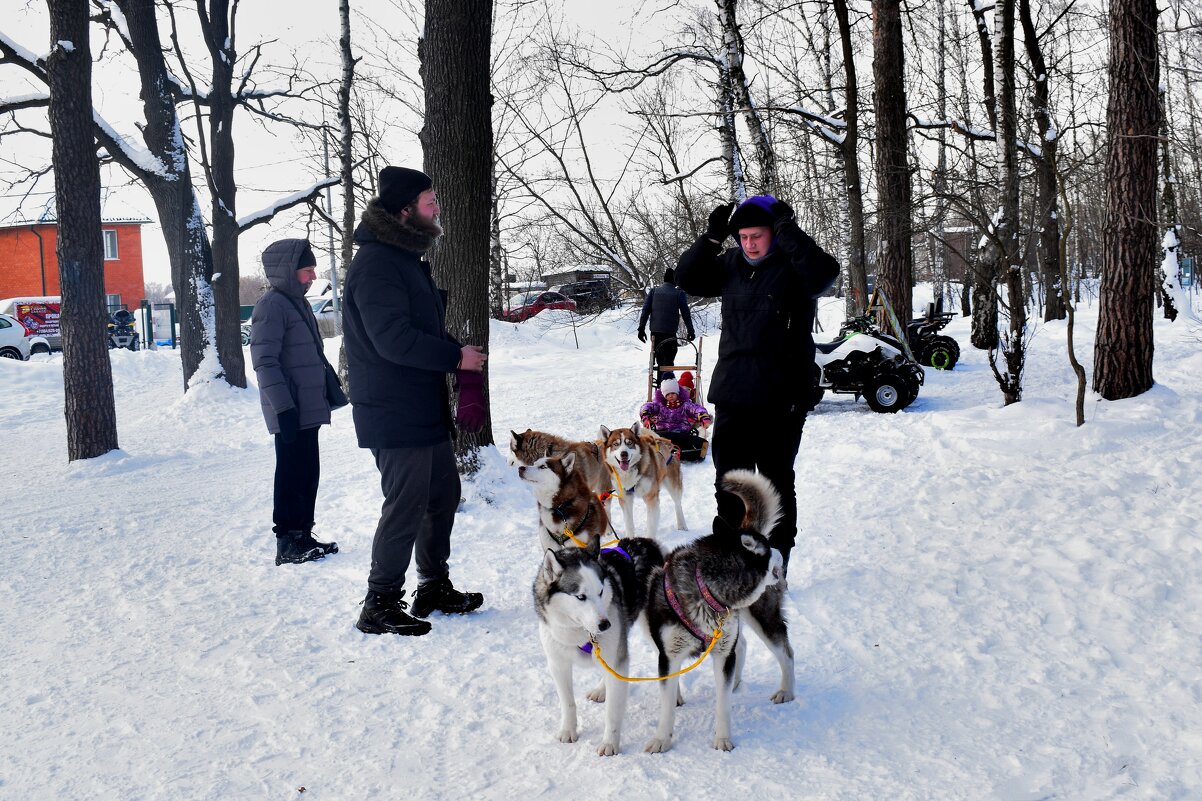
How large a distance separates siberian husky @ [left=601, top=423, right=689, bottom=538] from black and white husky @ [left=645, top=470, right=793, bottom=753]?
2.29 m

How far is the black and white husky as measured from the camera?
3.09 m

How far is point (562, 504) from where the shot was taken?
15.3 feet

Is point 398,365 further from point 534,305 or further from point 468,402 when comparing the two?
point 534,305

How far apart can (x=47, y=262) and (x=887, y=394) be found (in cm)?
4538

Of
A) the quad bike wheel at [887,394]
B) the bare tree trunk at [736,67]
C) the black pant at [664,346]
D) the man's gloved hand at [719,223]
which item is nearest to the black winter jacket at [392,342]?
the man's gloved hand at [719,223]

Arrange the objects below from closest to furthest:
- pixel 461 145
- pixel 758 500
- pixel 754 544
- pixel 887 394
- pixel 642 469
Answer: pixel 754 544 < pixel 758 500 < pixel 642 469 < pixel 461 145 < pixel 887 394

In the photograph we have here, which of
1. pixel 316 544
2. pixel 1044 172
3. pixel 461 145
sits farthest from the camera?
pixel 1044 172

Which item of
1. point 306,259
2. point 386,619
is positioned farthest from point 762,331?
point 306,259

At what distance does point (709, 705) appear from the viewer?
341 cm

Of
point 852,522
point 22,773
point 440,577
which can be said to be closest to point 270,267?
point 440,577

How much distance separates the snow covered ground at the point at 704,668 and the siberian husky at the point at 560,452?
64cm

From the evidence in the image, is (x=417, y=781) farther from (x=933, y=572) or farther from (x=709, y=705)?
(x=933, y=572)

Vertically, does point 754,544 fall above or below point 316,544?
above

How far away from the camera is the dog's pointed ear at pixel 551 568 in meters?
3.13
